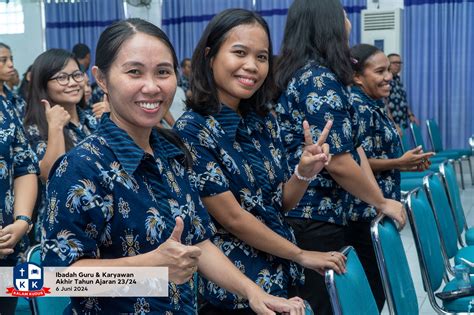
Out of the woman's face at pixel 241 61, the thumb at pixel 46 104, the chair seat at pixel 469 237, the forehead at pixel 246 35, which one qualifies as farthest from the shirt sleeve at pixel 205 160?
the chair seat at pixel 469 237

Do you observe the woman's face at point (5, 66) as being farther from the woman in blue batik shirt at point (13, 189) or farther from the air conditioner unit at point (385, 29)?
the air conditioner unit at point (385, 29)

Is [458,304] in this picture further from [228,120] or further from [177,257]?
[177,257]

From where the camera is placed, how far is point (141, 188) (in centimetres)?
134

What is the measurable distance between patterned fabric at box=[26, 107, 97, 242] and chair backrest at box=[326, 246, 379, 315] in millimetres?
1527

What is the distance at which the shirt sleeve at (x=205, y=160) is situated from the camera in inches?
69.0

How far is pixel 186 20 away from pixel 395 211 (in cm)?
692

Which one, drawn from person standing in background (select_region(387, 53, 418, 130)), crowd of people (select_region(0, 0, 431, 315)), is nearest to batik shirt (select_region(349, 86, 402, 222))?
crowd of people (select_region(0, 0, 431, 315))

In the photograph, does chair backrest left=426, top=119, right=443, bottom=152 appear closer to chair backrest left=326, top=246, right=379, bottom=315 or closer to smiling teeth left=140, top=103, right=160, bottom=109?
chair backrest left=326, top=246, right=379, bottom=315

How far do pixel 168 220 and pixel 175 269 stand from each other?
13 centimetres

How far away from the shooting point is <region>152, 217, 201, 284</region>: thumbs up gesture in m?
1.24

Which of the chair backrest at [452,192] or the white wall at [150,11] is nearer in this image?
the chair backrest at [452,192]

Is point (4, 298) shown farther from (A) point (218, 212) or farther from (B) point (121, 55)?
(B) point (121, 55)

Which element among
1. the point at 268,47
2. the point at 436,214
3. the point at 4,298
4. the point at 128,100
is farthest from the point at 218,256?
the point at 436,214

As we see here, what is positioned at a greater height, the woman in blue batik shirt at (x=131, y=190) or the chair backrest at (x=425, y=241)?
the woman in blue batik shirt at (x=131, y=190)
